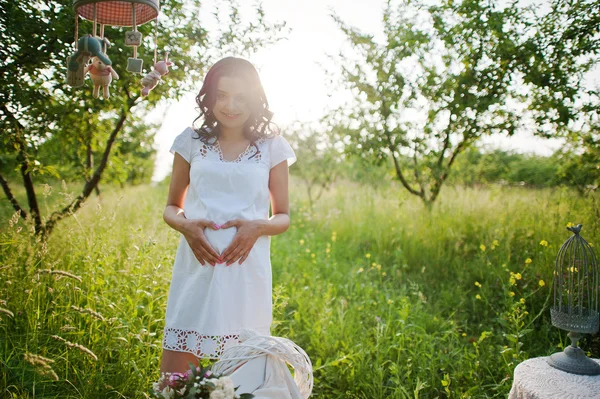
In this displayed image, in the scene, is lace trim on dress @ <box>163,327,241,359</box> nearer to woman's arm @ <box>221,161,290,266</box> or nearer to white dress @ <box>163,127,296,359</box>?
white dress @ <box>163,127,296,359</box>

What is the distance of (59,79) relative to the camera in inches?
136

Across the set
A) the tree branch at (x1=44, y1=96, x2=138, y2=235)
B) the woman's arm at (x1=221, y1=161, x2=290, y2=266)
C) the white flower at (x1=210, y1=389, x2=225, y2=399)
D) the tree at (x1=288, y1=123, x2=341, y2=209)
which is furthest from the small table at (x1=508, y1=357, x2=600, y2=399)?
the tree at (x1=288, y1=123, x2=341, y2=209)

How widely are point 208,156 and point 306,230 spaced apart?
18.9 feet

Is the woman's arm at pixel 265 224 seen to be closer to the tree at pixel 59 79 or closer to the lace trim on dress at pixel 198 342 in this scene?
the lace trim on dress at pixel 198 342

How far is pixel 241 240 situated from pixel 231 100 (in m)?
0.65

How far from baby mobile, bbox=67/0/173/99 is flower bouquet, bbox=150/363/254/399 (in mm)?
1103

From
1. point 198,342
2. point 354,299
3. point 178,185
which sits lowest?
point 354,299

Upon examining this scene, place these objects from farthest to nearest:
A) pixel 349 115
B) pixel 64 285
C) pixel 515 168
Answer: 1. pixel 515 168
2. pixel 349 115
3. pixel 64 285

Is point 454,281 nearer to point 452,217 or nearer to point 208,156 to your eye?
point 452,217

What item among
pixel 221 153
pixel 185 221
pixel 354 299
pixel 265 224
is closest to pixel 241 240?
pixel 265 224

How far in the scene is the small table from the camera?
6.07 feet

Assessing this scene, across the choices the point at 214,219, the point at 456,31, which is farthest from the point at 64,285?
the point at 456,31

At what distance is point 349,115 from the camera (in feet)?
20.5

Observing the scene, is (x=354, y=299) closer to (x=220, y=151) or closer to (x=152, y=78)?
(x=220, y=151)
